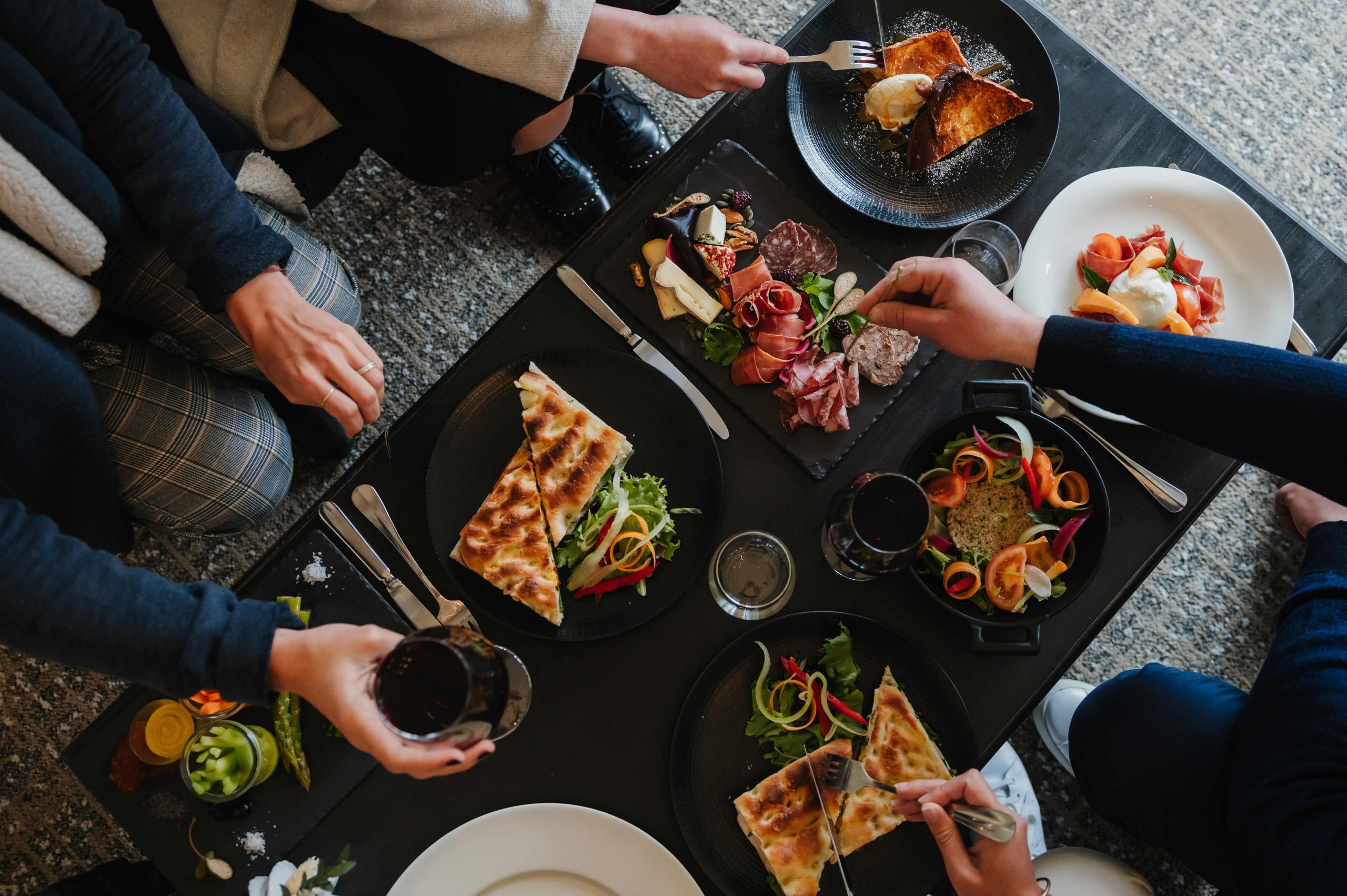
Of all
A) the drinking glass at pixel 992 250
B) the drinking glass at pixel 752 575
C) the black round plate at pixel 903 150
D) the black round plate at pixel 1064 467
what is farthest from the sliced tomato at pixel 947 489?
the black round plate at pixel 903 150

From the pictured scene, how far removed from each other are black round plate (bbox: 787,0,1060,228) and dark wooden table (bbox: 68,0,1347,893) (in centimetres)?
4

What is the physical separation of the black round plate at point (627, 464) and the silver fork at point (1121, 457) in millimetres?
566

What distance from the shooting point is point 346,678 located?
3.69ft

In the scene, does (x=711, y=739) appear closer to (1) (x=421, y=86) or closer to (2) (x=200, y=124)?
(1) (x=421, y=86)

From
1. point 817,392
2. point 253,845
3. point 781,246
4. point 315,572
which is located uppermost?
point 781,246

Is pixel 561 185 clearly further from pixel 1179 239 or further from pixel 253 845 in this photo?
pixel 253 845

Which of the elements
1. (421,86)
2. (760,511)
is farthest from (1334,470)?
(421,86)

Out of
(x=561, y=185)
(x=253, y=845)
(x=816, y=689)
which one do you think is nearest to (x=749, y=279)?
(x=816, y=689)

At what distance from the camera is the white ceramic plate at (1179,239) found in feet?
4.56

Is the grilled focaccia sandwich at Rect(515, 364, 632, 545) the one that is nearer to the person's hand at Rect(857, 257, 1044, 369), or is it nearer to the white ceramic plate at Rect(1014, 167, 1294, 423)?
the person's hand at Rect(857, 257, 1044, 369)

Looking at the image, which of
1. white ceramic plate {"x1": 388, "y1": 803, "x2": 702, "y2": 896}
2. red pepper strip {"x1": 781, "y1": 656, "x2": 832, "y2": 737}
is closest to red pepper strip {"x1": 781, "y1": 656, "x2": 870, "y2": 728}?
red pepper strip {"x1": 781, "y1": 656, "x2": 832, "y2": 737}

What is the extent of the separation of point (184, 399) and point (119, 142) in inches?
18.4

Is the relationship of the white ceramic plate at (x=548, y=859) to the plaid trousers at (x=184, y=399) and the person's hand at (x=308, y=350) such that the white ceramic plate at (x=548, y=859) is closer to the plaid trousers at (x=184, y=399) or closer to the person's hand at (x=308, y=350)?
the person's hand at (x=308, y=350)

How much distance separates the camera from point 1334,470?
1.21m
